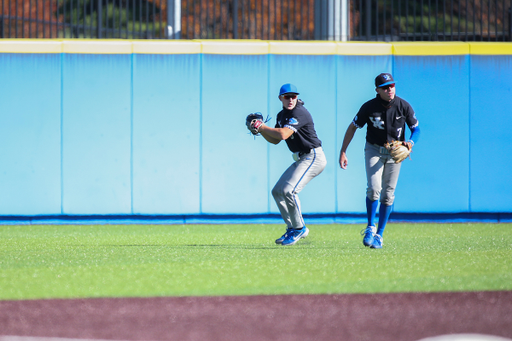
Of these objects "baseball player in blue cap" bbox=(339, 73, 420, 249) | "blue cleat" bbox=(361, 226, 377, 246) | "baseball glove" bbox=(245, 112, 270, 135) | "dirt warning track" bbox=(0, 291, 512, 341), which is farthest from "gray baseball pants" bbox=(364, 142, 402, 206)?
"dirt warning track" bbox=(0, 291, 512, 341)

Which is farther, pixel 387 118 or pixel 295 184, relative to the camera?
pixel 295 184

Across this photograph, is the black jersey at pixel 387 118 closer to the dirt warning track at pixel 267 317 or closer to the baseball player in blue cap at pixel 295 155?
the baseball player in blue cap at pixel 295 155

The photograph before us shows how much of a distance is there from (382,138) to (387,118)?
0.68 ft

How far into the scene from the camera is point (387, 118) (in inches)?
253

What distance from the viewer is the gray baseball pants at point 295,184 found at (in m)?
6.62

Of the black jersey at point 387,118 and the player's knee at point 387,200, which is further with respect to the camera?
the player's knee at point 387,200

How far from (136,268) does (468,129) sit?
6.17 metres

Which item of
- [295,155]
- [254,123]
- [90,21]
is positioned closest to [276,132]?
[254,123]

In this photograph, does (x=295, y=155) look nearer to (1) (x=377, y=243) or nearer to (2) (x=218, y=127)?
(1) (x=377, y=243)

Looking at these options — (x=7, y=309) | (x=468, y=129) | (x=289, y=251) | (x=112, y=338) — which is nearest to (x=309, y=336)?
(x=112, y=338)

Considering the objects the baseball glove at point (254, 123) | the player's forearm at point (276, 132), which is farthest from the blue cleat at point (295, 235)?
the baseball glove at point (254, 123)

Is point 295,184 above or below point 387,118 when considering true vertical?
below

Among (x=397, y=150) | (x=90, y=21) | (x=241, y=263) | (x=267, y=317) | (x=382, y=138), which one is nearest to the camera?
(x=267, y=317)

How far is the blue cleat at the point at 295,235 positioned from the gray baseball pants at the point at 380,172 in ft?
2.47
